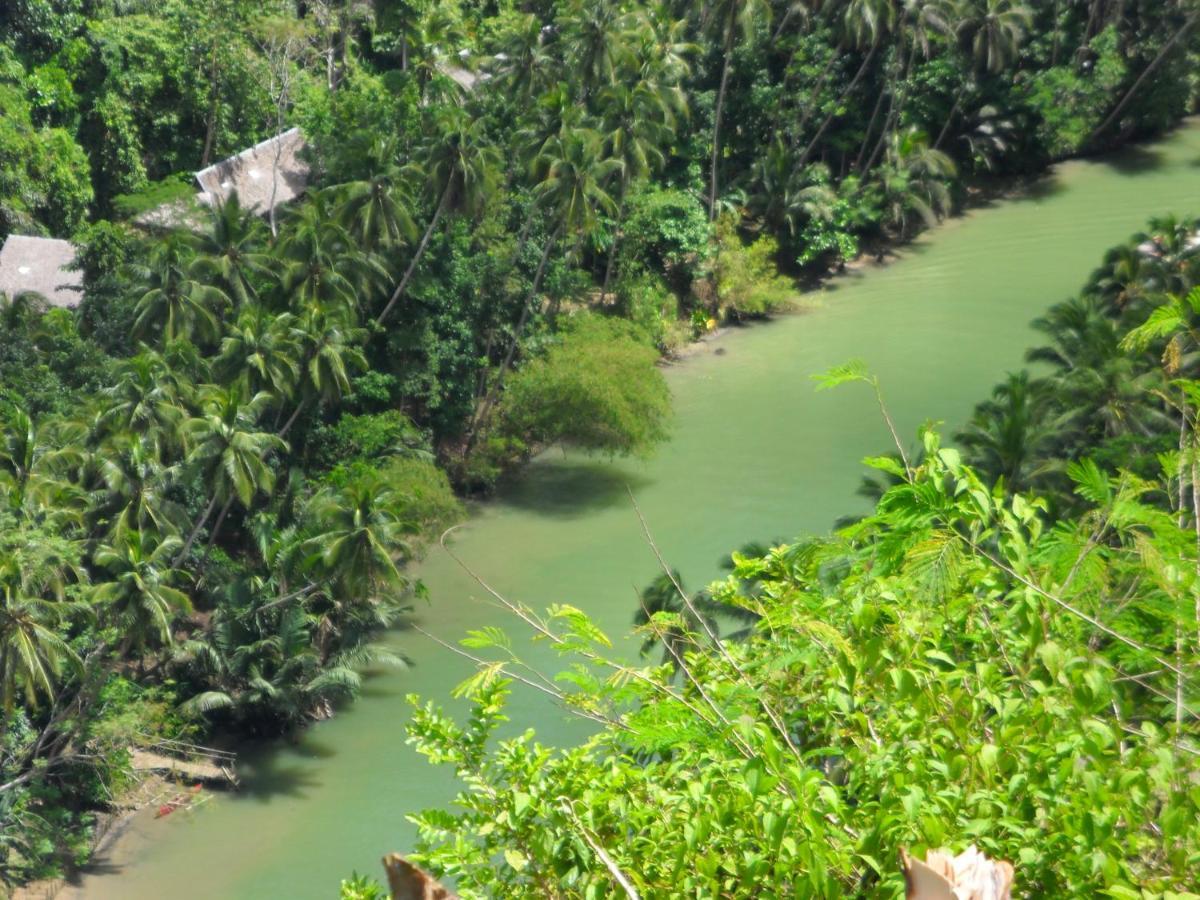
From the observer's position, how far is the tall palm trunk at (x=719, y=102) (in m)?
41.2

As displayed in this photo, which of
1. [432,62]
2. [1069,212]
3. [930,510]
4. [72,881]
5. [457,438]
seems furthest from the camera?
[1069,212]

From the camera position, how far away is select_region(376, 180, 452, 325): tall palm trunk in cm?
3294

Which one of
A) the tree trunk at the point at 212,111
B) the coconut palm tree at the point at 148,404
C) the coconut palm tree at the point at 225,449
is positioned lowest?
the coconut palm tree at the point at 225,449

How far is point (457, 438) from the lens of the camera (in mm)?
35688

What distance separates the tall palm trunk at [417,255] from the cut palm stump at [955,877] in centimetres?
2895

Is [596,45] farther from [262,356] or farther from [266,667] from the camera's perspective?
[266,667]

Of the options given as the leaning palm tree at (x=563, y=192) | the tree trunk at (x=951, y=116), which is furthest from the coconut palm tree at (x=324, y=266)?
the tree trunk at (x=951, y=116)

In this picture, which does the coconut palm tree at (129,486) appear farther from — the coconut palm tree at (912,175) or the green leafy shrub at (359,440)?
the coconut palm tree at (912,175)

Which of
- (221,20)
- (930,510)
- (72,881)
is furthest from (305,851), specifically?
(221,20)

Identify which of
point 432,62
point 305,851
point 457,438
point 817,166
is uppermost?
point 432,62

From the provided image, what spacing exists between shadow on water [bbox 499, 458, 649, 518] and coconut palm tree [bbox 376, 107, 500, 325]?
5.60 metres

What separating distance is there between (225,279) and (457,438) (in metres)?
7.31

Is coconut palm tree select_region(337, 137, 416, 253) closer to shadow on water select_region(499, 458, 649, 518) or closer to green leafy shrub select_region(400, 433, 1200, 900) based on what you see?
shadow on water select_region(499, 458, 649, 518)

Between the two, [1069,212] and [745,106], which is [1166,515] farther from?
[1069,212]
